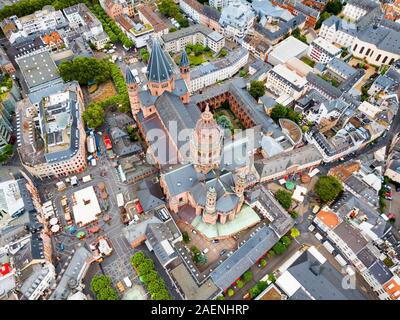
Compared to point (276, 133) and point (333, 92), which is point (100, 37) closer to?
point (276, 133)

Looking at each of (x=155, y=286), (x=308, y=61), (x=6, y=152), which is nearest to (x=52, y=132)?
(x=6, y=152)

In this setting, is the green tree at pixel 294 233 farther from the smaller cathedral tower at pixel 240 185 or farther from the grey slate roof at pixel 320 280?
the smaller cathedral tower at pixel 240 185

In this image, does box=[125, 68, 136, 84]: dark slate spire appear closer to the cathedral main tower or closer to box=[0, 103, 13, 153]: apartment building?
the cathedral main tower

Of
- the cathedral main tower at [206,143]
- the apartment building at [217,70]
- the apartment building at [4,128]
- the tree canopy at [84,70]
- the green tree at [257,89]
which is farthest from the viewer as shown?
the apartment building at [217,70]

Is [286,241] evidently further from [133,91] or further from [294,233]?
Result: [133,91]

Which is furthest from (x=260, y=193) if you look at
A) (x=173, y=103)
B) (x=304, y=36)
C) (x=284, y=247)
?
(x=304, y=36)

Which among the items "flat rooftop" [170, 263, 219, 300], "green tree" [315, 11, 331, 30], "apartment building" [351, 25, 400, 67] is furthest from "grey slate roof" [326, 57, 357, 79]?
"flat rooftop" [170, 263, 219, 300]

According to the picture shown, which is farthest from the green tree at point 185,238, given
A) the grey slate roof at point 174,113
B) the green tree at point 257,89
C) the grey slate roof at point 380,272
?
the green tree at point 257,89
